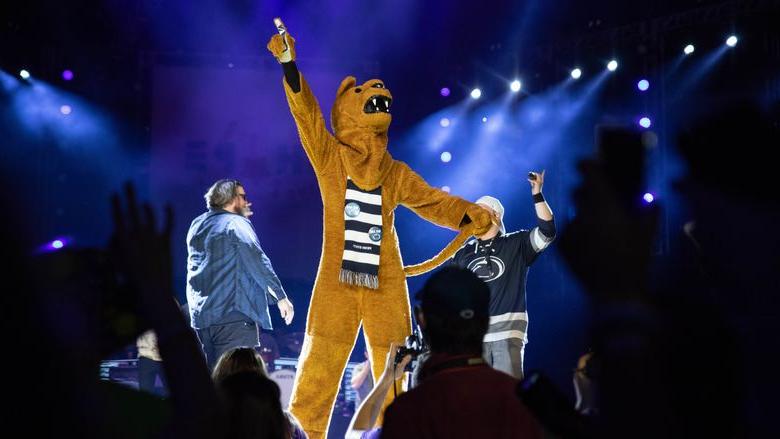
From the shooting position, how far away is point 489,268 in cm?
541

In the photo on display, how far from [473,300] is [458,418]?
32 centimetres

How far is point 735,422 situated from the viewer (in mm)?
1820

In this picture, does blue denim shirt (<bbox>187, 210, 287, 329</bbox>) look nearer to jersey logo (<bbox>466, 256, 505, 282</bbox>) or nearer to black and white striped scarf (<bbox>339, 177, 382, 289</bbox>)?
black and white striped scarf (<bbox>339, 177, 382, 289</bbox>)

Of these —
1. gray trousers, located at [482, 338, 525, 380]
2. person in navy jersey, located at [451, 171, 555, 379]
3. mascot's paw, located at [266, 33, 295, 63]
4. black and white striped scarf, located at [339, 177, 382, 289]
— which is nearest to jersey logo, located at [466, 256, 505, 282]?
person in navy jersey, located at [451, 171, 555, 379]

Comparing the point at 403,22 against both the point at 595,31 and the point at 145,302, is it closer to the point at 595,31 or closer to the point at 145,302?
the point at 595,31

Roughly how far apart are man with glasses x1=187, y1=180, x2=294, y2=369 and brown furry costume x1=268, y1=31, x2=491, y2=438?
52 cm

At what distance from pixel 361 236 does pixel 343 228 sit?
12 cm

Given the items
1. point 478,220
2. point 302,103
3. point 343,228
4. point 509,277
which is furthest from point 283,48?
point 509,277

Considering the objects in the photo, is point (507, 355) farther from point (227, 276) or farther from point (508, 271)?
point (227, 276)

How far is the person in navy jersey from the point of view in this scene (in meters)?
5.30

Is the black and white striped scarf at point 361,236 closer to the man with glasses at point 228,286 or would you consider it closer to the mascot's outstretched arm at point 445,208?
the mascot's outstretched arm at point 445,208

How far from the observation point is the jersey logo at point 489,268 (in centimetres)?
538

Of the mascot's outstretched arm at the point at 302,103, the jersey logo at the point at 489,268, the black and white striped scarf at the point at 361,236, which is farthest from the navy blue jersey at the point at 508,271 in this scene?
the mascot's outstretched arm at the point at 302,103

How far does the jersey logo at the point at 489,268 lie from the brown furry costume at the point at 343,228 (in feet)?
0.94
